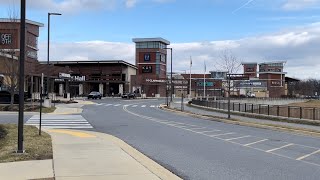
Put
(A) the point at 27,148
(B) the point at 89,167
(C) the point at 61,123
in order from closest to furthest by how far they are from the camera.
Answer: (B) the point at 89,167, (A) the point at 27,148, (C) the point at 61,123

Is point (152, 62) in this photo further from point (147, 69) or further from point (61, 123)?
point (61, 123)

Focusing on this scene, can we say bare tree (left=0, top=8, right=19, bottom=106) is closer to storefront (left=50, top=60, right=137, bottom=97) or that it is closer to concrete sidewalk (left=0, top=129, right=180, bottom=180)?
concrete sidewalk (left=0, top=129, right=180, bottom=180)

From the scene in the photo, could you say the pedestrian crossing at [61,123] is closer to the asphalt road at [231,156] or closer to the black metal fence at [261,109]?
the asphalt road at [231,156]

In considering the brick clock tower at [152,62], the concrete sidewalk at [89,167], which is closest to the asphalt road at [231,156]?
the concrete sidewalk at [89,167]

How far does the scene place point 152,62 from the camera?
132375 mm

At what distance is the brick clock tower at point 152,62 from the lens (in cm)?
12781

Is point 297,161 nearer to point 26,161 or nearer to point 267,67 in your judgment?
point 26,161

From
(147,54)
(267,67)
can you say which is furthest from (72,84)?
(267,67)

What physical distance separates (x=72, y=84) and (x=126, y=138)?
95577 millimetres

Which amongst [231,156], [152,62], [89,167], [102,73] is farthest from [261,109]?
[152,62]

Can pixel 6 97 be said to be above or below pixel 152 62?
below

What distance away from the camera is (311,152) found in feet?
46.7

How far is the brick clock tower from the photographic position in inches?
5032

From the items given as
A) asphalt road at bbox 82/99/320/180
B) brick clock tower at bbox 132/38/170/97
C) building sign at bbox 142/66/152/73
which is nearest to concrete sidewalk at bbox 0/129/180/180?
asphalt road at bbox 82/99/320/180
